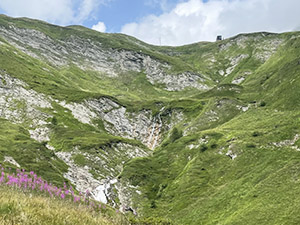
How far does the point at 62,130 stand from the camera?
410ft

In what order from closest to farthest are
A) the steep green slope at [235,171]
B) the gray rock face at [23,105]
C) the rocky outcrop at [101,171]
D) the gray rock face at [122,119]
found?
the steep green slope at [235,171] < the rocky outcrop at [101,171] < the gray rock face at [23,105] < the gray rock face at [122,119]

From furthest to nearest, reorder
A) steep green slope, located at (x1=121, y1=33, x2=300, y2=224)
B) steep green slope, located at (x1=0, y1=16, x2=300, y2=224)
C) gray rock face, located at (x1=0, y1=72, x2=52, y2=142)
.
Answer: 1. gray rock face, located at (x1=0, y1=72, x2=52, y2=142)
2. steep green slope, located at (x1=0, y1=16, x2=300, y2=224)
3. steep green slope, located at (x1=121, y1=33, x2=300, y2=224)

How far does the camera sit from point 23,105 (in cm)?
14275

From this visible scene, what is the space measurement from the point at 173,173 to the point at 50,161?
40213 millimetres

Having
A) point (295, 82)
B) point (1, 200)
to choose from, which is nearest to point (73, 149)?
point (295, 82)

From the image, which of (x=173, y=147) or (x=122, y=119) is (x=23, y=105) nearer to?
(x=122, y=119)

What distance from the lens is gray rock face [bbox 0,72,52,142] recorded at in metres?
126

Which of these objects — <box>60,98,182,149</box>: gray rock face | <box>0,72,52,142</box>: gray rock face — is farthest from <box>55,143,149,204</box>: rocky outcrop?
<box>60,98,182,149</box>: gray rock face

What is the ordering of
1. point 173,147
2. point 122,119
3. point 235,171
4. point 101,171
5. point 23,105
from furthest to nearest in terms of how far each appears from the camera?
point 122,119
point 23,105
point 173,147
point 101,171
point 235,171

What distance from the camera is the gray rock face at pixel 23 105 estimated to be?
125812 millimetres

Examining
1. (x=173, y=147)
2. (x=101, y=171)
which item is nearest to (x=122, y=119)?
(x=173, y=147)

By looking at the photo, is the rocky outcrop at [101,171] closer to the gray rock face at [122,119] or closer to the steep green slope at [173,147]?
the steep green slope at [173,147]

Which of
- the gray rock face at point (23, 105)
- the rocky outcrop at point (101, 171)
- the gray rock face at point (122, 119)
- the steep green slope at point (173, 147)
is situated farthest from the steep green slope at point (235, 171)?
the gray rock face at point (23, 105)

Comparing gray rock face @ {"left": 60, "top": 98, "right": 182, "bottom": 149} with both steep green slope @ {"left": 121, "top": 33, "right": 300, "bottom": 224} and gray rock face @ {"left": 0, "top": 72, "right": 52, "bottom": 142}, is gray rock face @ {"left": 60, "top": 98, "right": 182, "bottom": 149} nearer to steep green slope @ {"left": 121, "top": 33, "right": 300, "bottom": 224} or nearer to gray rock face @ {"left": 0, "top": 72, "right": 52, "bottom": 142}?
gray rock face @ {"left": 0, "top": 72, "right": 52, "bottom": 142}
